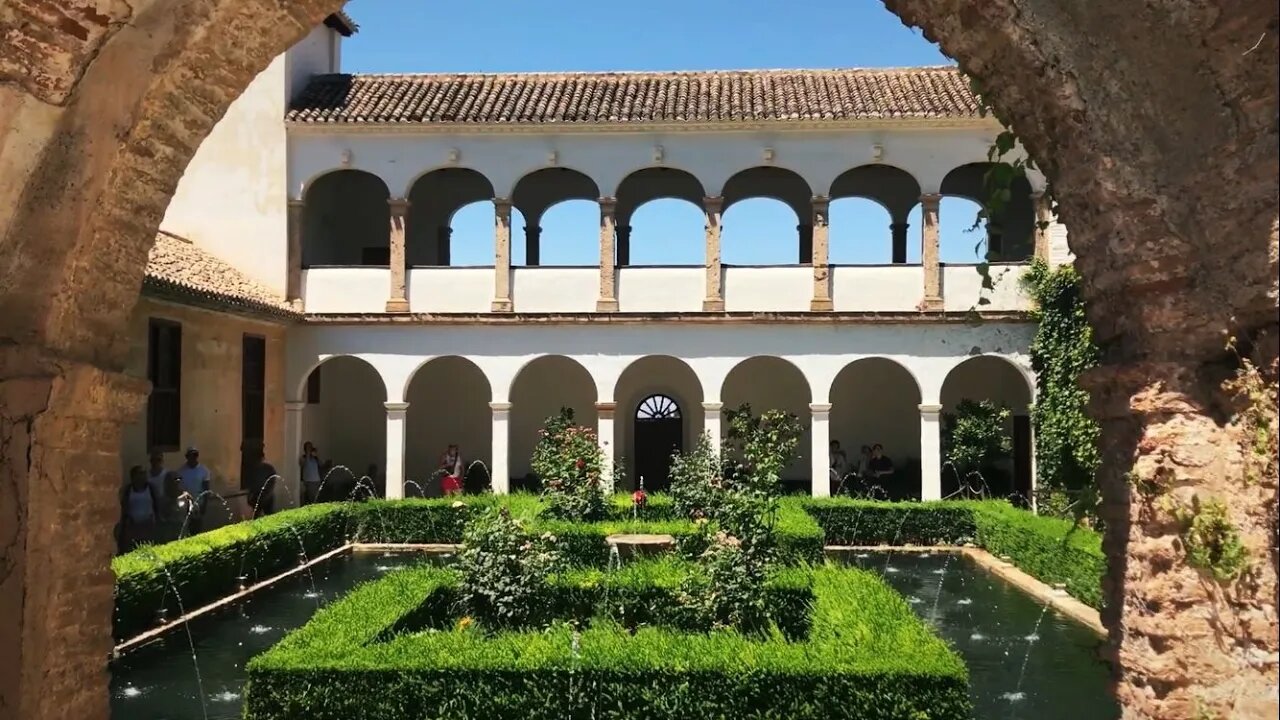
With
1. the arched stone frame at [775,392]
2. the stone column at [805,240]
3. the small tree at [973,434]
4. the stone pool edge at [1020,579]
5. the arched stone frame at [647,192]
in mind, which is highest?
the arched stone frame at [647,192]

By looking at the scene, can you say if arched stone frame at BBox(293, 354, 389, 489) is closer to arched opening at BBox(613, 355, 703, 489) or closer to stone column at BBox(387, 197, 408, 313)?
stone column at BBox(387, 197, 408, 313)

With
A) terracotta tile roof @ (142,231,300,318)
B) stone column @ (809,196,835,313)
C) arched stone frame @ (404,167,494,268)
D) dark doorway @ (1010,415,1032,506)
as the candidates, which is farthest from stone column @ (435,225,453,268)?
dark doorway @ (1010,415,1032,506)

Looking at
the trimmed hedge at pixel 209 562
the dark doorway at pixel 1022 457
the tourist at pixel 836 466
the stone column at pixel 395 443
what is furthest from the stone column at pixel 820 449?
the trimmed hedge at pixel 209 562

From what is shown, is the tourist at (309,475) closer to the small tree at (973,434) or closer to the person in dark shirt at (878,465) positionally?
the person in dark shirt at (878,465)

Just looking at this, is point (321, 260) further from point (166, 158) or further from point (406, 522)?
point (166, 158)

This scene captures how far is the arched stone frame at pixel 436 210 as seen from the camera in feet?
66.4

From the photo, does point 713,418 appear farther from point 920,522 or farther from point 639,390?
point 920,522

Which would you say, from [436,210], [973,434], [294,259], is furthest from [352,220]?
[973,434]

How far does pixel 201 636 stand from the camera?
9.07m

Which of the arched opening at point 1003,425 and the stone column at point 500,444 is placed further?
the arched opening at point 1003,425

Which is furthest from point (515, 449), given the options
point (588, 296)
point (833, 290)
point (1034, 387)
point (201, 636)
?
point (201, 636)

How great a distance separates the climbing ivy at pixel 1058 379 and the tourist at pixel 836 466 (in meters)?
3.49

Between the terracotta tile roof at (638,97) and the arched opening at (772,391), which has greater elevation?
the terracotta tile roof at (638,97)

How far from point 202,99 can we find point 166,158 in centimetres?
29
